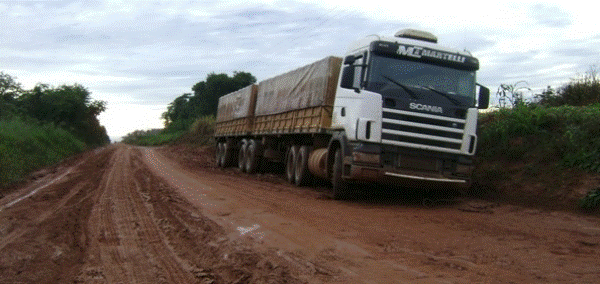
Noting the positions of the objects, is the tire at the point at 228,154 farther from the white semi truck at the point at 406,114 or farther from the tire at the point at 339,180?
the tire at the point at 339,180

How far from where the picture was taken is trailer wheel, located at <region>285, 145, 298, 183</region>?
1669 centimetres

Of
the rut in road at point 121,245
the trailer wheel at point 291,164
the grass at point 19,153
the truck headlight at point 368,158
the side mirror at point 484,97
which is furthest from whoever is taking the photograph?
the grass at point 19,153

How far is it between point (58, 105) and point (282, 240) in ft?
170

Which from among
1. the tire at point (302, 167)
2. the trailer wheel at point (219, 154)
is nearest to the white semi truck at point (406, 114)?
the tire at point (302, 167)

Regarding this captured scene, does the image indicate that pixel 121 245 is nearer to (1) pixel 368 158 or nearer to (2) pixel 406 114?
(1) pixel 368 158

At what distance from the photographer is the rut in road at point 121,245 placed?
5.93m

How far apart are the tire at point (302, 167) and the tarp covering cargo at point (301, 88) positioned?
1.08m

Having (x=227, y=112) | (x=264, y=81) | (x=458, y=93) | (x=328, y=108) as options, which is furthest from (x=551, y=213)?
(x=227, y=112)

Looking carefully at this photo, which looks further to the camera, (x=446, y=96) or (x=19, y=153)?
(x=19, y=153)

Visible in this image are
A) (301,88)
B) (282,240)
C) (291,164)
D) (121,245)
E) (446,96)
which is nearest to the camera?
(121,245)

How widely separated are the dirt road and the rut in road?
16 millimetres

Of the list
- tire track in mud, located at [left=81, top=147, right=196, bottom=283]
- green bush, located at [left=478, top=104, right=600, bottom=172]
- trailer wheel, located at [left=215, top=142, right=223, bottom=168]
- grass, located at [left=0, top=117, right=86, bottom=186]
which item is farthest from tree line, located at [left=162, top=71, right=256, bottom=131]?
tire track in mud, located at [left=81, top=147, right=196, bottom=283]

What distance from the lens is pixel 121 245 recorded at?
7480 mm

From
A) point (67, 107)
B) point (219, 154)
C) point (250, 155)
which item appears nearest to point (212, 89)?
point (67, 107)
